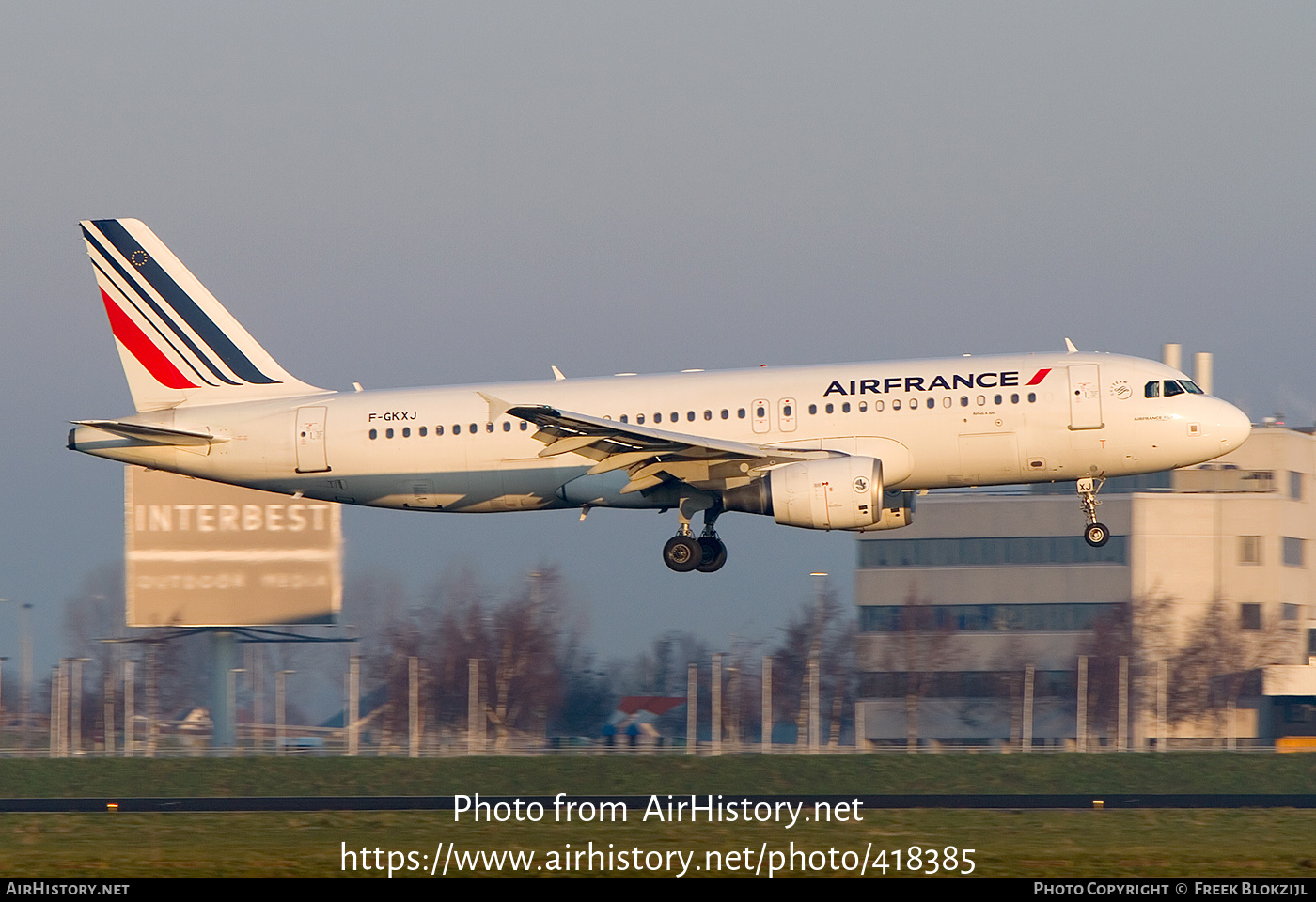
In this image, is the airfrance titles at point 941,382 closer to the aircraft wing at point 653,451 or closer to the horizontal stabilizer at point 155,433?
the aircraft wing at point 653,451

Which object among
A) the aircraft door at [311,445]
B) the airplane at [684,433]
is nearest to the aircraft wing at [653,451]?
the airplane at [684,433]

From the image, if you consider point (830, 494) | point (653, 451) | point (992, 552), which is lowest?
point (992, 552)

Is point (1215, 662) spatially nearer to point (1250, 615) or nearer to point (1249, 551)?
point (1250, 615)

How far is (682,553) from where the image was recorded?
39906 mm

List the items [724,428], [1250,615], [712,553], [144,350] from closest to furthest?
[724,428] → [712,553] → [144,350] → [1250,615]

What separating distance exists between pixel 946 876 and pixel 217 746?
5268cm

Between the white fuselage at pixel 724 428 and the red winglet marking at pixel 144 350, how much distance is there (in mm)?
1023

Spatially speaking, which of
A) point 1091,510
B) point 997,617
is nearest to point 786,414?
point 1091,510

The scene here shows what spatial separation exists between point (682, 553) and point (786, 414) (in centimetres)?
432

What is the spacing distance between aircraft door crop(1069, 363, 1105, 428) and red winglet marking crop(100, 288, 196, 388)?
22.0 metres

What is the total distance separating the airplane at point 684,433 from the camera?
3747cm

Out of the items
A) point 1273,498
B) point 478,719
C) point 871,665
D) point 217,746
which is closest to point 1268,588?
point 1273,498

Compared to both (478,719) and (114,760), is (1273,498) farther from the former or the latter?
(114,760)

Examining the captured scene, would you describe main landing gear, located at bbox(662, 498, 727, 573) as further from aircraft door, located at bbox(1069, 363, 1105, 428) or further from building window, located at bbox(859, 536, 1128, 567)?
building window, located at bbox(859, 536, 1128, 567)
